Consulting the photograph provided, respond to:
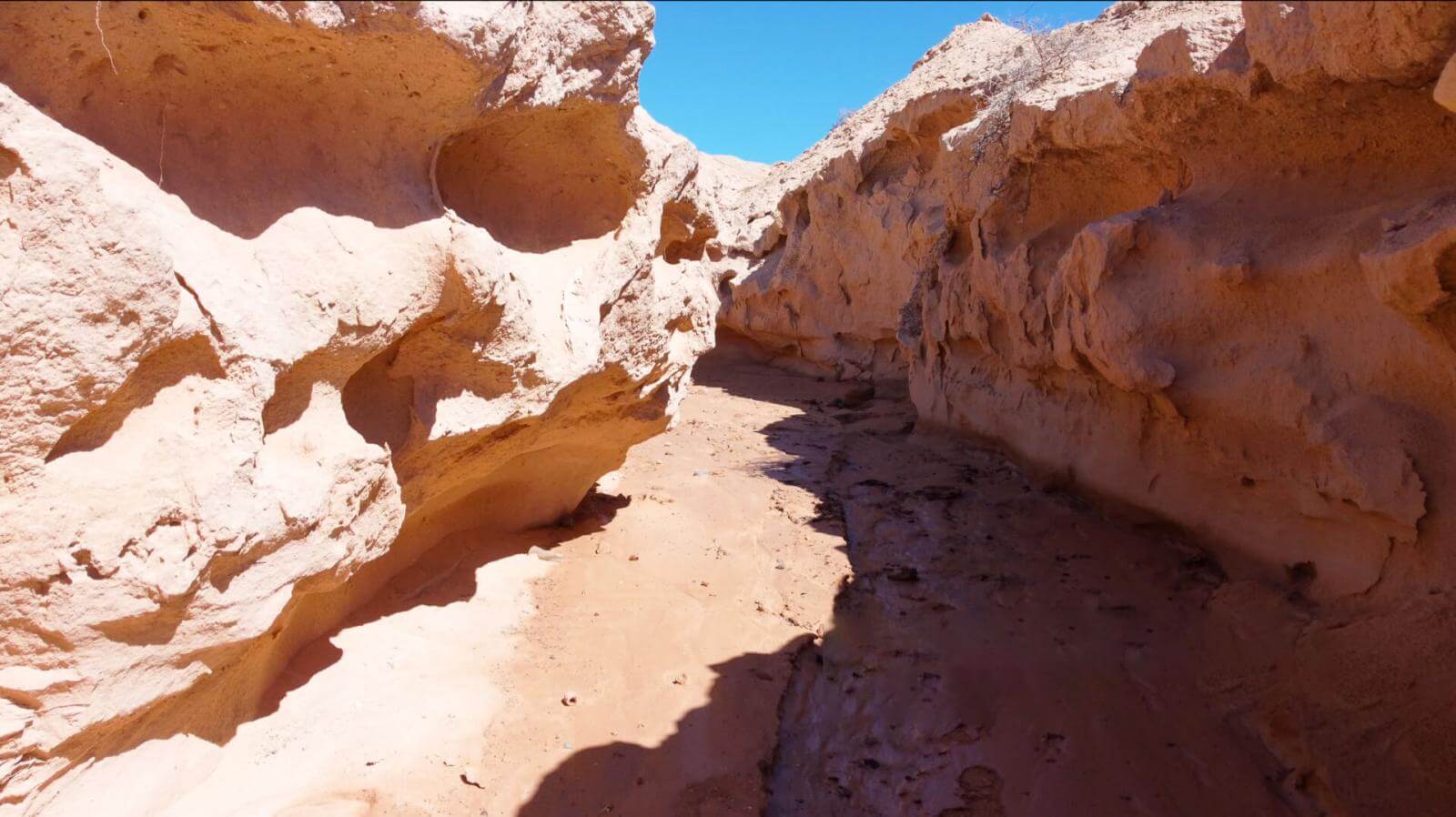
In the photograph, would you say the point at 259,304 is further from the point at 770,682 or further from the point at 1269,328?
the point at 1269,328

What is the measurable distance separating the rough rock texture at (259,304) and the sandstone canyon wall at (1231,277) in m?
2.69

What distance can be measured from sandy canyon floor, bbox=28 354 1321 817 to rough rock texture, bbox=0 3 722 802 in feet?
1.09

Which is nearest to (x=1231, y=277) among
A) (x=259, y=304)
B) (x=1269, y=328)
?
(x=1269, y=328)

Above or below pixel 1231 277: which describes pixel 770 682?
below

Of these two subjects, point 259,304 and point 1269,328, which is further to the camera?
point 1269,328

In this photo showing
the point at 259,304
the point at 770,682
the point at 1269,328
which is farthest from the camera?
the point at 1269,328

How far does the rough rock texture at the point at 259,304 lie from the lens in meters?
2.34

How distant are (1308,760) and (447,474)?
3.63 meters

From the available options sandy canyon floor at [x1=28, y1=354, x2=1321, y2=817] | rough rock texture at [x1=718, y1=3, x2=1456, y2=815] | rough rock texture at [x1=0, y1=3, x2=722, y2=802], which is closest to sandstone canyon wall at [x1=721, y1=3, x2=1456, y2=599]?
rough rock texture at [x1=718, y1=3, x2=1456, y2=815]

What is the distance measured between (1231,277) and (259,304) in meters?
4.19

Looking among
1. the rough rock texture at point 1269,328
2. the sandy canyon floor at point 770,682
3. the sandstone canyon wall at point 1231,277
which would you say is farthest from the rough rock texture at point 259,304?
the sandstone canyon wall at point 1231,277

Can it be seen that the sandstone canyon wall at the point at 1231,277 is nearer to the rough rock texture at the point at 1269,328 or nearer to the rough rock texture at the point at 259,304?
the rough rock texture at the point at 1269,328

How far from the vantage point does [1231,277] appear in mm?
4395

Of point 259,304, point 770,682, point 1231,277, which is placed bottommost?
point 770,682
